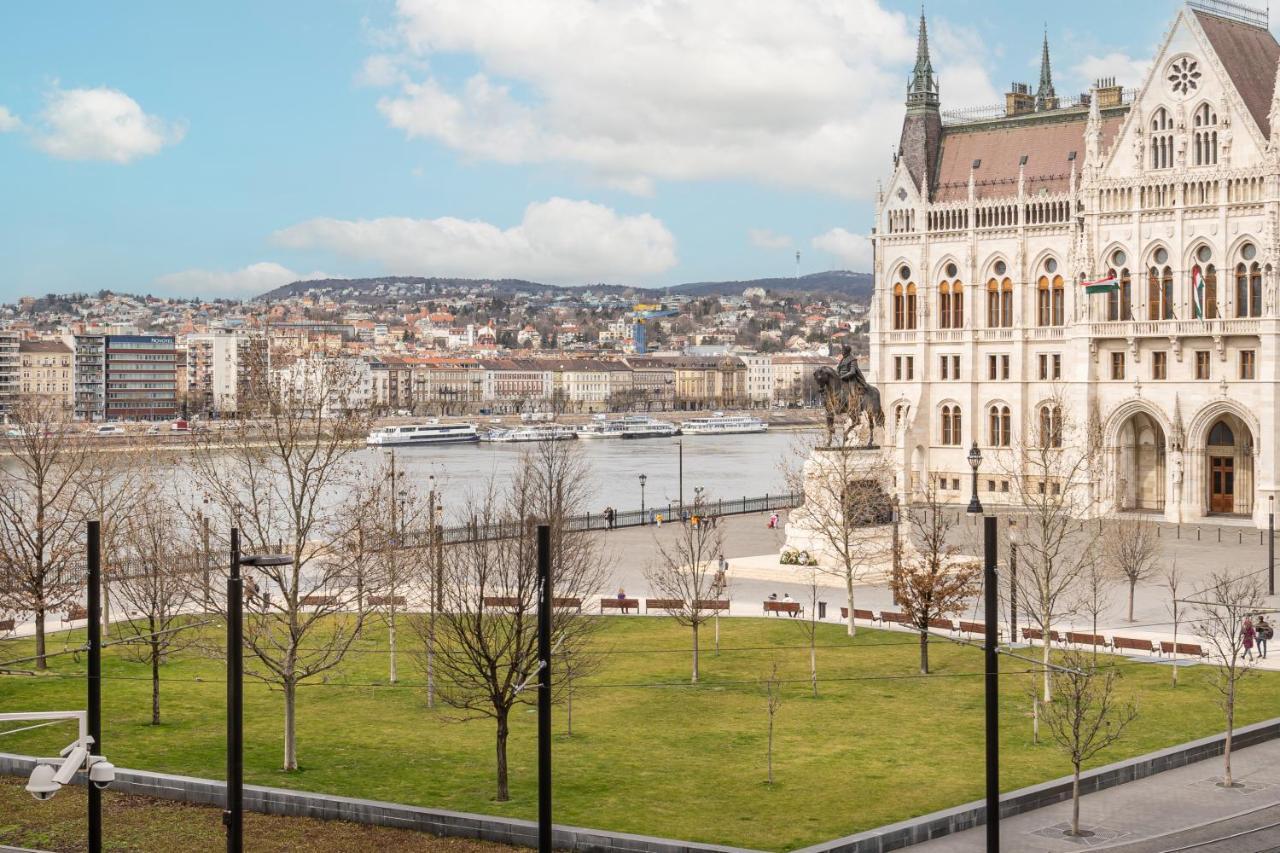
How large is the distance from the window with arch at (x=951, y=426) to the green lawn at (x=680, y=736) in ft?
141

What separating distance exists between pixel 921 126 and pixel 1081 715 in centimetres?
6363

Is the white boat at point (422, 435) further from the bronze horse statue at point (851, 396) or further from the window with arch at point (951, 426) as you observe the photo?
the bronze horse statue at point (851, 396)

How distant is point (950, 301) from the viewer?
79.0 m

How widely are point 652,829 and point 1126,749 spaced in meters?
9.40

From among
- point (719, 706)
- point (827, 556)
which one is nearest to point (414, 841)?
point (719, 706)

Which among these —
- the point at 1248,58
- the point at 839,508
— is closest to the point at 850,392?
the point at 839,508

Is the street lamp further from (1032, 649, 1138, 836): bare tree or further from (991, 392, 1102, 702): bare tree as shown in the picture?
(1032, 649, 1138, 836): bare tree

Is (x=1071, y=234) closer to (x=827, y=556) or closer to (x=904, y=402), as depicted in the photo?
(x=904, y=402)

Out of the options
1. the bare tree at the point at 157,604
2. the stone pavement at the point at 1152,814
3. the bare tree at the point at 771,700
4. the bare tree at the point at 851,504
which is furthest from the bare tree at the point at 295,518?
the bare tree at the point at 851,504

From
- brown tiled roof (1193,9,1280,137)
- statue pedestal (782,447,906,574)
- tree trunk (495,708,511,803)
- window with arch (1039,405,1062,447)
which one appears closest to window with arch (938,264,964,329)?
window with arch (1039,405,1062,447)

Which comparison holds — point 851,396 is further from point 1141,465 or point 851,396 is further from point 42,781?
point 42,781

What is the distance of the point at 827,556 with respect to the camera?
5044 centimetres

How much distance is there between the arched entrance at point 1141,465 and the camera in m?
70.6

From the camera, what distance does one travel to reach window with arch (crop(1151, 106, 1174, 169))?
224 ft
